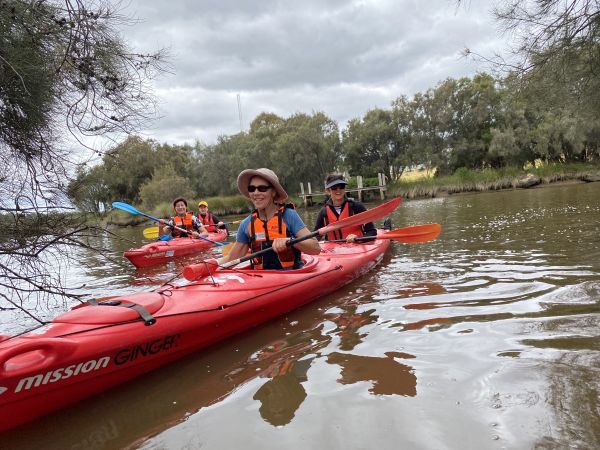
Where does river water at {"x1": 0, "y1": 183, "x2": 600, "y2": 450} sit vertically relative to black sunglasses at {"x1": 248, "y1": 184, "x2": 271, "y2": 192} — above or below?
below

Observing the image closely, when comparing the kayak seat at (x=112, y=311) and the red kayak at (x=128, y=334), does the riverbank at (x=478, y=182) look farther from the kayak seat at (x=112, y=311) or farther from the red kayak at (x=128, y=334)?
the kayak seat at (x=112, y=311)

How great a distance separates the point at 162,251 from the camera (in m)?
8.35

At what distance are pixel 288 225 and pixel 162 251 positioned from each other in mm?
4850

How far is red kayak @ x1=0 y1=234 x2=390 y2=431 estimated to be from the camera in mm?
2264

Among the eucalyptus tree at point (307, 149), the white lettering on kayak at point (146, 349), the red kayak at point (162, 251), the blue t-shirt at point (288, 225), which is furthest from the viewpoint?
the eucalyptus tree at point (307, 149)

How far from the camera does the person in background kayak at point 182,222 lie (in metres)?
9.59

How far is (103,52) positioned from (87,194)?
1.13 m

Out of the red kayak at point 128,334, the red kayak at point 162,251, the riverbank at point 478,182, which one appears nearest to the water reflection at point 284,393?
the red kayak at point 128,334

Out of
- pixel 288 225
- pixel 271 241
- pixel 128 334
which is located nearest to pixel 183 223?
pixel 271 241

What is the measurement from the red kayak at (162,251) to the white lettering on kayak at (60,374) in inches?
215

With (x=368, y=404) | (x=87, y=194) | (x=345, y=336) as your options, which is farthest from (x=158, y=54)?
(x=368, y=404)

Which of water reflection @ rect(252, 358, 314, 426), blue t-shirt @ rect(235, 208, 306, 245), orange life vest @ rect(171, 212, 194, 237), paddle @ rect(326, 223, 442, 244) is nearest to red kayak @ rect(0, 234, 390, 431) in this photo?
blue t-shirt @ rect(235, 208, 306, 245)

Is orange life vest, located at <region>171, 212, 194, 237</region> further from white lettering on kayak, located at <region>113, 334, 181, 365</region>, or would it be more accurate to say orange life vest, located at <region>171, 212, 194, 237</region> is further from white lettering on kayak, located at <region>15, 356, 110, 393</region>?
white lettering on kayak, located at <region>15, 356, 110, 393</region>

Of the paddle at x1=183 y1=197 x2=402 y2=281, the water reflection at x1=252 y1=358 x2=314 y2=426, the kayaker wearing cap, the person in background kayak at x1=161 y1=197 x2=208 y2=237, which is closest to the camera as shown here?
the water reflection at x1=252 y1=358 x2=314 y2=426
